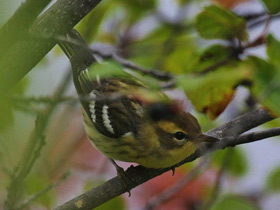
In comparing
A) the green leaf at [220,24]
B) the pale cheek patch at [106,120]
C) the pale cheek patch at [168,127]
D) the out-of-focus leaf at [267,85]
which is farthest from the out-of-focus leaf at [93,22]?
the out-of-focus leaf at [267,85]

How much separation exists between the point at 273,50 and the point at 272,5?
0.60 feet

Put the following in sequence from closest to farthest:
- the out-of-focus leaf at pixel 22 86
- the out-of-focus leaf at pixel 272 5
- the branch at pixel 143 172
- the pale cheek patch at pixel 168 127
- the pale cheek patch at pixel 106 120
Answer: the out-of-focus leaf at pixel 272 5, the branch at pixel 143 172, the out-of-focus leaf at pixel 22 86, the pale cheek patch at pixel 168 127, the pale cheek patch at pixel 106 120

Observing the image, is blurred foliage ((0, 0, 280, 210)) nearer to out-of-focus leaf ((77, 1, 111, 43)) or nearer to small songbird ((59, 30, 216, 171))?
out-of-focus leaf ((77, 1, 111, 43))

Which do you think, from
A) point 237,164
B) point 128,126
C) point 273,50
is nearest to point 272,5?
point 273,50

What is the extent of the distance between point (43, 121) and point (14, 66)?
233 millimetres

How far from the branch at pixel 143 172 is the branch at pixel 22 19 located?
982mm

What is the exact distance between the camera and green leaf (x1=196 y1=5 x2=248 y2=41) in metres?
2.00

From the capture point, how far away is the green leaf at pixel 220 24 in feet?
6.56

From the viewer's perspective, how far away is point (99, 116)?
3.08m

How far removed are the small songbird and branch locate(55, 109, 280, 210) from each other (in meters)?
0.05

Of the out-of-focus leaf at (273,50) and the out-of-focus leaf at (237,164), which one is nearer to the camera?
the out-of-focus leaf at (273,50)

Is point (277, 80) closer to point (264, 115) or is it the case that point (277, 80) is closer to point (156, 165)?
point (264, 115)

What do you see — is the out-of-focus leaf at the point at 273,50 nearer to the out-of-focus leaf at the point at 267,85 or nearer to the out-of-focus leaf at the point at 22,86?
the out-of-focus leaf at the point at 267,85

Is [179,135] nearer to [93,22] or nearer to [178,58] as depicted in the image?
[178,58]
